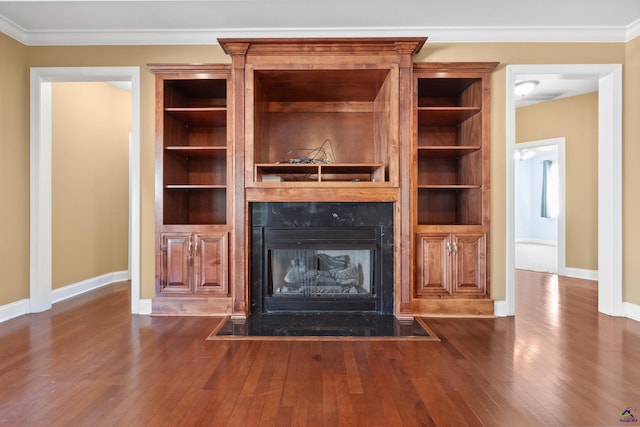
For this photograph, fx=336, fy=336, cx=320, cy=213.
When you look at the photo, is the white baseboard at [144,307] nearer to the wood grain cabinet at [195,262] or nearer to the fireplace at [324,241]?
the wood grain cabinet at [195,262]

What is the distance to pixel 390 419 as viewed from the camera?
1.52m

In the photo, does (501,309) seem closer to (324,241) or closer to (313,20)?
(324,241)

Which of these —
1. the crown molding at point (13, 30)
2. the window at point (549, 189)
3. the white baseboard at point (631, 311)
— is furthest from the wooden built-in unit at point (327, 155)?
the window at point (549, 189)

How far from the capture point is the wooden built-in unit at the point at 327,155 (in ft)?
9.60

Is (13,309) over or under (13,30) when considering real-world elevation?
under

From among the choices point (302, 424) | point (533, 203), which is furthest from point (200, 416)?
point (533, 203)

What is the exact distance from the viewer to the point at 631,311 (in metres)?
3.02

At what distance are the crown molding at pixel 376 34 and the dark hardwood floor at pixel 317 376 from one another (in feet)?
8.45

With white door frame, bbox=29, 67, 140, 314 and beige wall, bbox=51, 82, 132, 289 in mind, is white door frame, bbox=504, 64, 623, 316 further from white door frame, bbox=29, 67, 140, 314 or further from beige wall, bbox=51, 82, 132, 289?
beige wall, bbox=51, 82, 132, 289

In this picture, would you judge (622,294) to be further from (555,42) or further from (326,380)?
(326,380)

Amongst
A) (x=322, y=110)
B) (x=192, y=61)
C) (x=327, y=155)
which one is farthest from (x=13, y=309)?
(x=322, y=110)

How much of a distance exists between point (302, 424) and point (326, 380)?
40 centimetres

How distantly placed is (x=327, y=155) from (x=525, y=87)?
295cm

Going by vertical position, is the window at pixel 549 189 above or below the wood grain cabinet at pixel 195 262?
above
